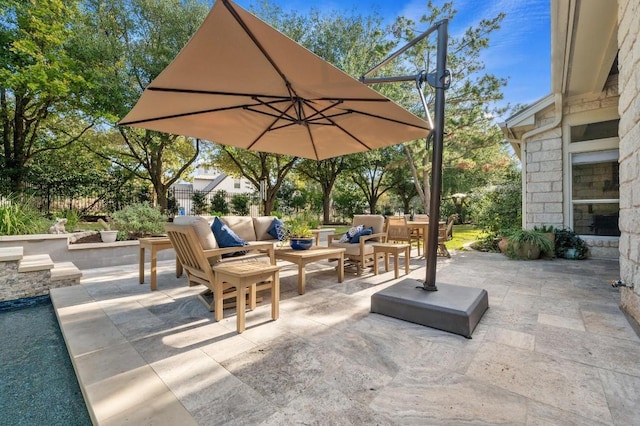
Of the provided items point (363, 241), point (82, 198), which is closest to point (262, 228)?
point (363, 241)

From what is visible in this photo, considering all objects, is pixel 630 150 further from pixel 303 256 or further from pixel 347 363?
pixel 303 256

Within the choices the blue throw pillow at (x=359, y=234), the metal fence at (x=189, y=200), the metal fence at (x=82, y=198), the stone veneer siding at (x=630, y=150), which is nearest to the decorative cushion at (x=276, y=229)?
the blue throw pillow at (x=359, y=234)

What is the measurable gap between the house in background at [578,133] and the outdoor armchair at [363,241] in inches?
128

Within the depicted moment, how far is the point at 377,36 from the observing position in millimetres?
10031

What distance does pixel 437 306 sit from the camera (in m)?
2.58

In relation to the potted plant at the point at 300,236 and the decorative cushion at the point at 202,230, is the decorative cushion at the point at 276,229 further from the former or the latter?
the decorative cushion at the point at 202,230

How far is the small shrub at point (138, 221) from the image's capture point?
6.49 metres

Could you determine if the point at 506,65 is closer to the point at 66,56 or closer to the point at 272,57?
the point at 272,57

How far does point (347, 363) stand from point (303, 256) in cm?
175

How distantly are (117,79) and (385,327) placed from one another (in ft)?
31.8

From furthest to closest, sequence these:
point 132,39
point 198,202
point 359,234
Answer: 1. point 198,202
2. point 132,39
3. point 359,234

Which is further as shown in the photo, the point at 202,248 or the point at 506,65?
the point at 506,65

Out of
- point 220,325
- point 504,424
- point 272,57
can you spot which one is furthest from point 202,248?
point 504,424

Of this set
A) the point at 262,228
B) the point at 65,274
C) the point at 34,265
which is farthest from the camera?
the point at 262,228
